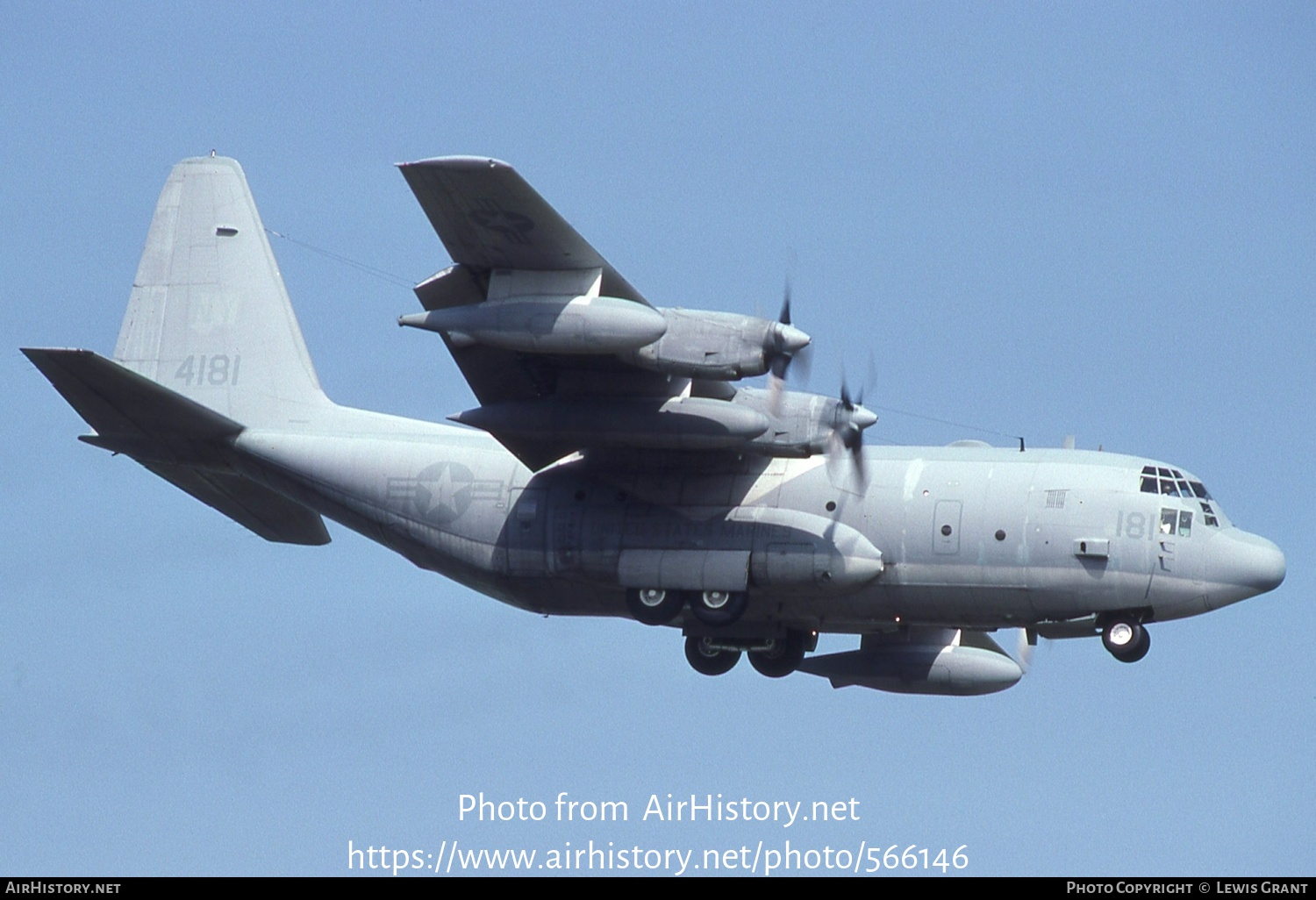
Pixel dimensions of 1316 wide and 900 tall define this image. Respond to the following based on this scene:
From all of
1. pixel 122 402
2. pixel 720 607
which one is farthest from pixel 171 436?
pixel 720 607

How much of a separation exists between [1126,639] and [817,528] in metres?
4.26

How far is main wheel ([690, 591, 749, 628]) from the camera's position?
88.2 feet

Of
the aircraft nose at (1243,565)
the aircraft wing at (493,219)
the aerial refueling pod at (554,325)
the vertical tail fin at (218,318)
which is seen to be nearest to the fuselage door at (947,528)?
the aircraft nose at (1243,565)

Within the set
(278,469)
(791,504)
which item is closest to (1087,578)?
(791,504)

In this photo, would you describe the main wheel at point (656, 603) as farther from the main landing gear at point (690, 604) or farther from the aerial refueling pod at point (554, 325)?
the aerial refueling pod at point (554, 325)

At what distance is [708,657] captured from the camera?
29.6 m

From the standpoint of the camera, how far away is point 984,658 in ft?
100

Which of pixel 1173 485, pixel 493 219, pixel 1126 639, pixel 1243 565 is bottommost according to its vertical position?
pixel 1126 639

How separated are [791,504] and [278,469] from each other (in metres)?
7.33

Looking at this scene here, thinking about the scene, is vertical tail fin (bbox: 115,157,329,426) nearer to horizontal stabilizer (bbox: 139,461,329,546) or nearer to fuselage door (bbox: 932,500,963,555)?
horizontal stabilizer (bbox: 139,461,329,546)

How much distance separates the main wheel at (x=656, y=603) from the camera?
27.2m

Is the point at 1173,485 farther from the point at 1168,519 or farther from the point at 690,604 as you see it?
the point at 690,604

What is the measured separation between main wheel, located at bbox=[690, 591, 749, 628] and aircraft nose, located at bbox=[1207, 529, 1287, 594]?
606 cm
